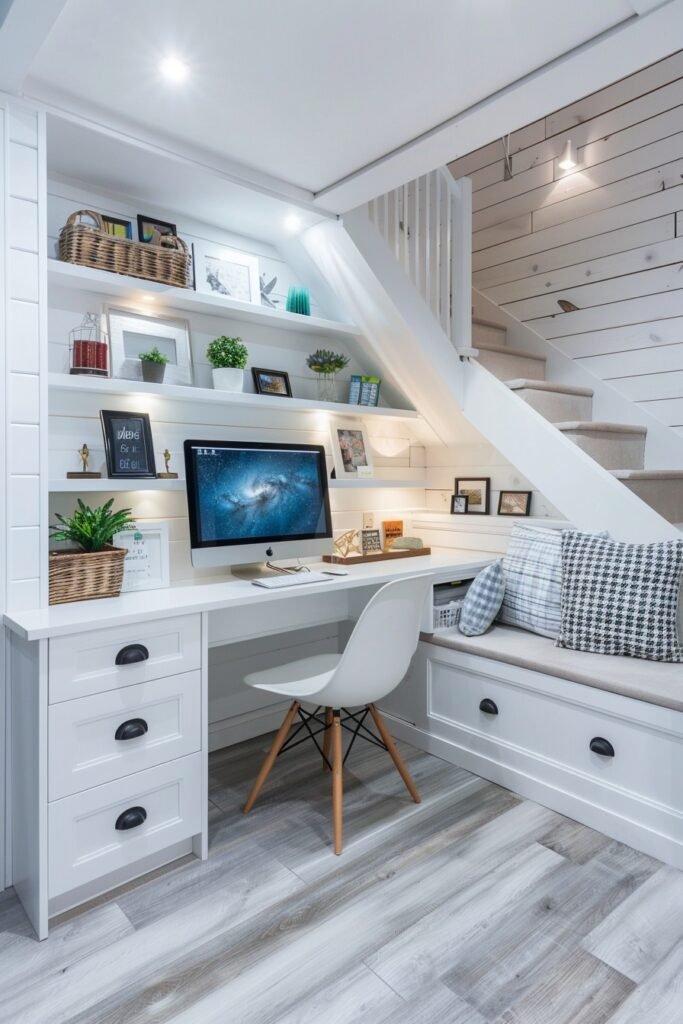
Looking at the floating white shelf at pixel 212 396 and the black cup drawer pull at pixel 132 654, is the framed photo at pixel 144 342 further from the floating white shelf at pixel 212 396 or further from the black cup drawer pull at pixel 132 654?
the black cup drawer pull at pixel 132 654

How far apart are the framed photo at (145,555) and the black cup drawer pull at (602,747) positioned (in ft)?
4.82

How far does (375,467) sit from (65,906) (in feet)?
6.94

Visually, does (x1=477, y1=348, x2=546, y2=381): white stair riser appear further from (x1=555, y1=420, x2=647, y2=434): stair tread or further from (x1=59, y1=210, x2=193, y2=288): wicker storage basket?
(x1=59, y1=210, x2=193, y2=288): wicker storage basket

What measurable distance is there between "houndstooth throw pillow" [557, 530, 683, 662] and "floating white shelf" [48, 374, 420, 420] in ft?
3.49

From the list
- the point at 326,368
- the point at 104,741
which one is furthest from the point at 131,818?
the point at 326,368

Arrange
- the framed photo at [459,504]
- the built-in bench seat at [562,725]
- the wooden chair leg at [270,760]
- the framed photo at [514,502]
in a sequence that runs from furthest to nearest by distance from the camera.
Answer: the framed photo at [459,504] < the framed photo at [514,502] < the wooden chair leg at [270,760] < the built-in bench seat at [562,725]

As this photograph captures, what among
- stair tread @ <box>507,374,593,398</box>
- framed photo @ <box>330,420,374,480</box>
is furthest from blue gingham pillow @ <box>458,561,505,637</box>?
stair tread @ <box>507,374,593,398</box>

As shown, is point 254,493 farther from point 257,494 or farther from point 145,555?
point 145,555

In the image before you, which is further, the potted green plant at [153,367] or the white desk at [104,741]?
the potted green plant at [153,367]

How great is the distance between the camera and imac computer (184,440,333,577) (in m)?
2.18

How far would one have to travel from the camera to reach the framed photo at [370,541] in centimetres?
284

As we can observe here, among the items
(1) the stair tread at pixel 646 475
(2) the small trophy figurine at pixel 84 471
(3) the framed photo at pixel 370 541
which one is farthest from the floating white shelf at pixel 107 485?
(1) the stair tread at pixel 646 475

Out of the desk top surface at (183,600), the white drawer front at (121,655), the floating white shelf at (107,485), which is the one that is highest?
the floating white shelf at (107,485)

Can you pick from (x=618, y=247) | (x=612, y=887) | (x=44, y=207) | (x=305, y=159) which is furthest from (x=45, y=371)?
(x=618, y=247)
